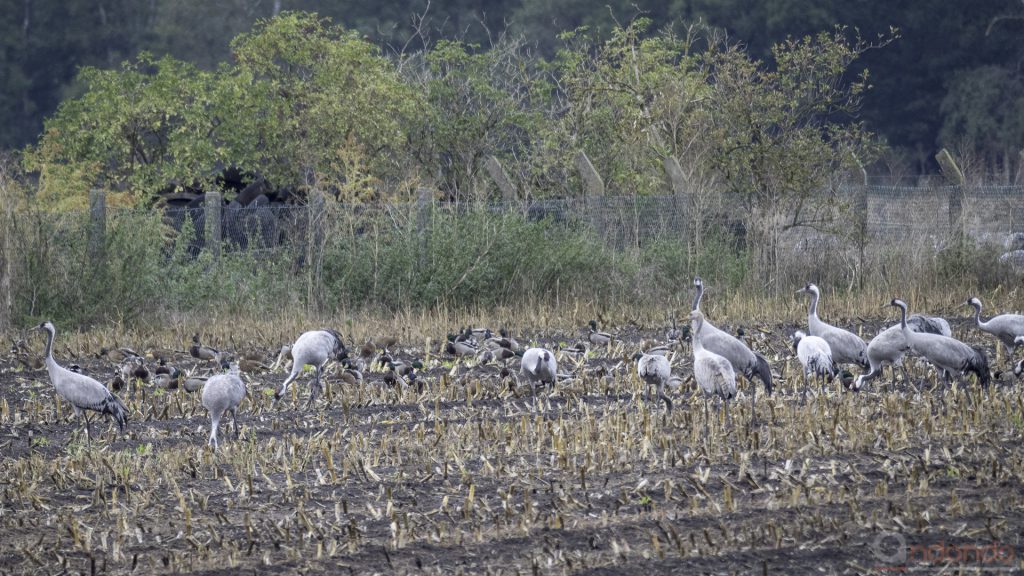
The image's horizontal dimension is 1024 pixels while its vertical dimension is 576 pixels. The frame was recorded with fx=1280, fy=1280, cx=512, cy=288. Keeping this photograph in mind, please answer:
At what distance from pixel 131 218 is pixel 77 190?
7.54 metres

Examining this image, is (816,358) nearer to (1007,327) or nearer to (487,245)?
(1007,327)

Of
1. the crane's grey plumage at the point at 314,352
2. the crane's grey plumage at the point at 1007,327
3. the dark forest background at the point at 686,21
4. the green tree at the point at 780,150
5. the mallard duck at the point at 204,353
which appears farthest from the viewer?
the dark forest background at the point at 686,21

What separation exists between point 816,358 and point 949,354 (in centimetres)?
104

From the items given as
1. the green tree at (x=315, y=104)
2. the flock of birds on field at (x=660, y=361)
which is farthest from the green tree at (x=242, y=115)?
the flock of birds on field at (x=660, y=361)

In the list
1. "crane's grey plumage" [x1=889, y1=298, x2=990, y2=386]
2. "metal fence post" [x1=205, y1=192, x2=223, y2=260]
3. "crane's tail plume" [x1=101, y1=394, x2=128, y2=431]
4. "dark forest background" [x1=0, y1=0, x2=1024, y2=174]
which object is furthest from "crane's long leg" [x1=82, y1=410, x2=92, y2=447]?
"dark forest background" [x1=0, y1=0, x2=1024, y2=174]

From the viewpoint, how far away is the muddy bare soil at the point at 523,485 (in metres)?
6.10

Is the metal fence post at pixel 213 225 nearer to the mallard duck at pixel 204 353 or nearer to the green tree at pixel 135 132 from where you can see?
the mallard duck at pixel 204 353

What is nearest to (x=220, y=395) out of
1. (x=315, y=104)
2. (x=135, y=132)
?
(x=315, y=104)

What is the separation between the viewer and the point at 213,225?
17.6m

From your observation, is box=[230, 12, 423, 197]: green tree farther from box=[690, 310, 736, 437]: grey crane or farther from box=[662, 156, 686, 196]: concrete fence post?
box=[690, 310, 736, 437]: grey crane

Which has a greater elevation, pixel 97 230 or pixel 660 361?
pixel 97 230

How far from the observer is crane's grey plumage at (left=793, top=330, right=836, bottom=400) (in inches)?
415
